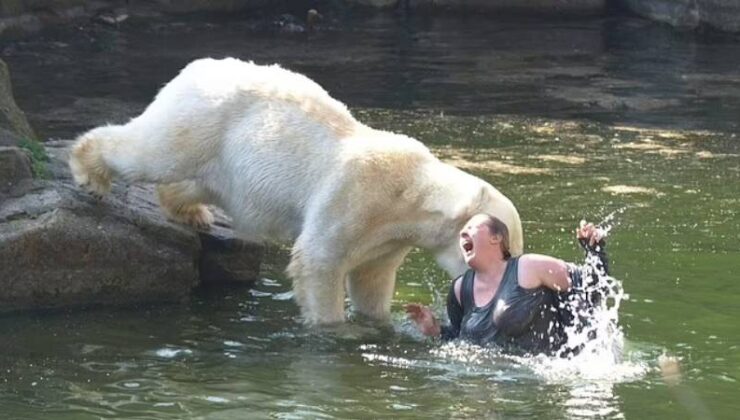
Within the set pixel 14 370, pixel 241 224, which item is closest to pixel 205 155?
pixel 241 224

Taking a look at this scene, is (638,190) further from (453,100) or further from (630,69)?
(630,69)

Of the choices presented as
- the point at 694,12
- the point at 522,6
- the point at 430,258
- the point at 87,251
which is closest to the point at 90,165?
the point at 87,251

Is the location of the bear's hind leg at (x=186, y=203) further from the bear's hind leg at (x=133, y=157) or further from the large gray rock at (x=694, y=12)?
the large gray rock at (x=694, y=12)

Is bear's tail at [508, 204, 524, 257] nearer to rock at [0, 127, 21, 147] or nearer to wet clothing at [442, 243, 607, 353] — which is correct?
wet clothing at [442, 243, 607, 353]

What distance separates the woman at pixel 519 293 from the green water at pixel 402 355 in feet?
0.57

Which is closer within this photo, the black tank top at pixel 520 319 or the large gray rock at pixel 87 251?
the black tank top at pixel 520 319

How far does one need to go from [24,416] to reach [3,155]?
103 inches

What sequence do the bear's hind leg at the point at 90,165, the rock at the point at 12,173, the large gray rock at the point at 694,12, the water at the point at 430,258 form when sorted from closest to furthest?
the water at the point at 430,258 < the rock at the point at 12,173 < the bear's hind leg at the point at 90,165 < the large gray rock at the point at 694,12

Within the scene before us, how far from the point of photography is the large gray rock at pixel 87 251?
7.93 metres

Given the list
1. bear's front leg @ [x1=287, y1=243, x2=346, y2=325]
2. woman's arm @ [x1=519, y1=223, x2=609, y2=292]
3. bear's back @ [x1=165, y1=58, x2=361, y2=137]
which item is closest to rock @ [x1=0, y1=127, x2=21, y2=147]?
bear's back @ [x1=165, y1=58, x2=361, y2=137]

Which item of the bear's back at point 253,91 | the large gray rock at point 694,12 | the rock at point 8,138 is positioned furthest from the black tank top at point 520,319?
the large gray rock at point 694,12

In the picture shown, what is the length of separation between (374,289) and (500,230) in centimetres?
110

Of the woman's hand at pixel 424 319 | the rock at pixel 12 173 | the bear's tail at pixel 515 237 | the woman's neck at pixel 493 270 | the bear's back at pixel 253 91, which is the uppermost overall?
the bear's back at pixel 253 91

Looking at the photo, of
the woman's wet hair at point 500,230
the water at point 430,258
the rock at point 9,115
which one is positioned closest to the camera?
the water at point 430,258
